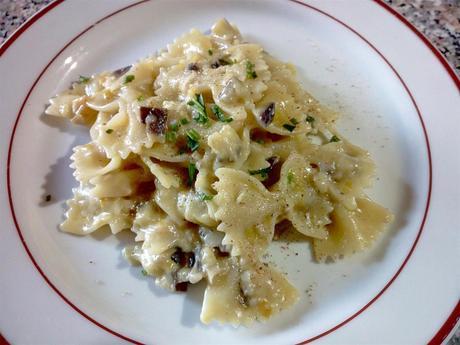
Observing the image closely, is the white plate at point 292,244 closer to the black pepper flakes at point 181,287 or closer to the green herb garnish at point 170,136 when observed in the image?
the black pepper flakes at point 181,287

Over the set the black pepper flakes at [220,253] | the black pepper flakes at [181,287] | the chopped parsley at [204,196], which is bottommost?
the black pepper flakes at [181,287]

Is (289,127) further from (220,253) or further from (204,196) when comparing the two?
(220,253)

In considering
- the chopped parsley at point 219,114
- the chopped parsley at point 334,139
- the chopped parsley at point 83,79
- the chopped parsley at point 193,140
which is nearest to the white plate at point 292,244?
the chopped parsley at point 83,79

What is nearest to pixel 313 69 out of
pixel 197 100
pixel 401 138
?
pixel 401 138

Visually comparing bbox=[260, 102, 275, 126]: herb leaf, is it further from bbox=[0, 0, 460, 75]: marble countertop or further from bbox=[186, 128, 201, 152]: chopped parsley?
bbox=[0, 0, 460, 75]: marble countertop

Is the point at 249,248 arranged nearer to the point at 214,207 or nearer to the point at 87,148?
the point at 214,207

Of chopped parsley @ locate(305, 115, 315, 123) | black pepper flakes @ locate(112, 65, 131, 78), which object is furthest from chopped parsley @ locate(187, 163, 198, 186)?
black pepper flakes @ locate(112, 65, 131, 78)
